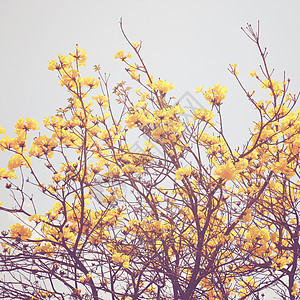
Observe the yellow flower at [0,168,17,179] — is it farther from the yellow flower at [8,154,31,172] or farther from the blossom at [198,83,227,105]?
the blossom at [198,83,227,105]

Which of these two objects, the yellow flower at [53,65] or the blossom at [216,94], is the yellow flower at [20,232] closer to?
the yellow flower at [53,65]

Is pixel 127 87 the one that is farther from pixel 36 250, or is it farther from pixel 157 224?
pixel 36 250

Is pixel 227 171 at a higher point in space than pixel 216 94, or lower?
lower

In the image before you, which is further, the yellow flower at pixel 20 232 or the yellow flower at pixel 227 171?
the yellow flower at pixel 20 232

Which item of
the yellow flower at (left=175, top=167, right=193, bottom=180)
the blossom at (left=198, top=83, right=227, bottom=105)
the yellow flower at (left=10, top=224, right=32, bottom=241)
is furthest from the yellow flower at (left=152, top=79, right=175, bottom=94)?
the yellow flower at (left=10, top=224, right=32, bottom=241)

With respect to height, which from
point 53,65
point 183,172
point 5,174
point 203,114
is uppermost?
point 53,65

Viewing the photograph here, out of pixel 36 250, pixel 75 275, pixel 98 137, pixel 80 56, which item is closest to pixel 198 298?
pixel 75 275

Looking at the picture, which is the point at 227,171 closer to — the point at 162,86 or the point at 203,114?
the point at 203,114

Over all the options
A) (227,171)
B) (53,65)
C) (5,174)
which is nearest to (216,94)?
(227,171)

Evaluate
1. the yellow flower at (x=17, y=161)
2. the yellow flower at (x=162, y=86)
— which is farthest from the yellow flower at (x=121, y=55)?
the yellow flower at (x=17, y=161)

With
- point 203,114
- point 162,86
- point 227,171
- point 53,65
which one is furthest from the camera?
point 53,65

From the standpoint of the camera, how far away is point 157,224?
2.64 meters

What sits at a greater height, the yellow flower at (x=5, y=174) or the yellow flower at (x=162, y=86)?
the yellow flower at (x=162, y=86)

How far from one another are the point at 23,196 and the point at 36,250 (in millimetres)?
469
